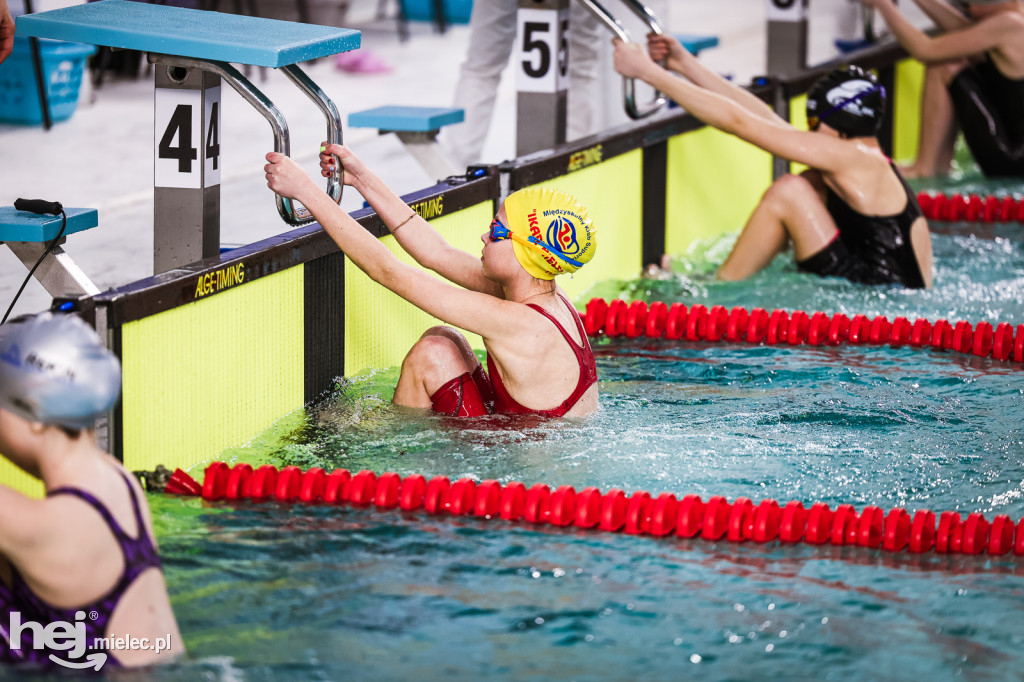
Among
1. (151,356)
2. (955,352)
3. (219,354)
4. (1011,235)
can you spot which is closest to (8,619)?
(151,356)

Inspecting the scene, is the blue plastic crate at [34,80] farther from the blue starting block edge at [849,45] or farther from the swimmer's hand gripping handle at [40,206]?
the swimmer's hand gripping handle at [40,206]

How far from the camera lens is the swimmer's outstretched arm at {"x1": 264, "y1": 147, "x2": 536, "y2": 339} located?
3643 millimetres

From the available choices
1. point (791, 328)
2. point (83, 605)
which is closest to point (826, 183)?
point (791, 328)

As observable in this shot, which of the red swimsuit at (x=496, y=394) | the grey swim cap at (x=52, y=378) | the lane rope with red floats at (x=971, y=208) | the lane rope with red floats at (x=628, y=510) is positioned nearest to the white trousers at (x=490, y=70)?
the lane rope with red floats at (x=971, y=208)

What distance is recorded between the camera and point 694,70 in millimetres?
5855

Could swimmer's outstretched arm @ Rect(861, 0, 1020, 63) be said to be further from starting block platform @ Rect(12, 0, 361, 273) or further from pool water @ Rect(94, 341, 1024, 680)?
starting block platform @ Rect(12, 0, 361, 273)

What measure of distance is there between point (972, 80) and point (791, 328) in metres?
3.63

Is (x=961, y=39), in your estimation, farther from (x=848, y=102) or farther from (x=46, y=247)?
(x=46, y=247)

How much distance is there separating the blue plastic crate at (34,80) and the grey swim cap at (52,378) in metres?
6.21

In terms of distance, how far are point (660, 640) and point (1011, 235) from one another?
4.91 metres

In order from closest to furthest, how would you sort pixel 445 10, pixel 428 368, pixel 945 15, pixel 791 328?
pixel 428 368 → pixel 791 328 → pixel 945 15 → pixel 445 10

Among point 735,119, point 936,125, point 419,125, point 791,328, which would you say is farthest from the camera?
point 936,125

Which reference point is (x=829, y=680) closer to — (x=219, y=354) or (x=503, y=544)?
(x=503, y=544)

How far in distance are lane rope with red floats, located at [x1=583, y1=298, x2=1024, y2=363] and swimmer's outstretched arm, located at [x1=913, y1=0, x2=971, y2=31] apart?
3240 millimetres
